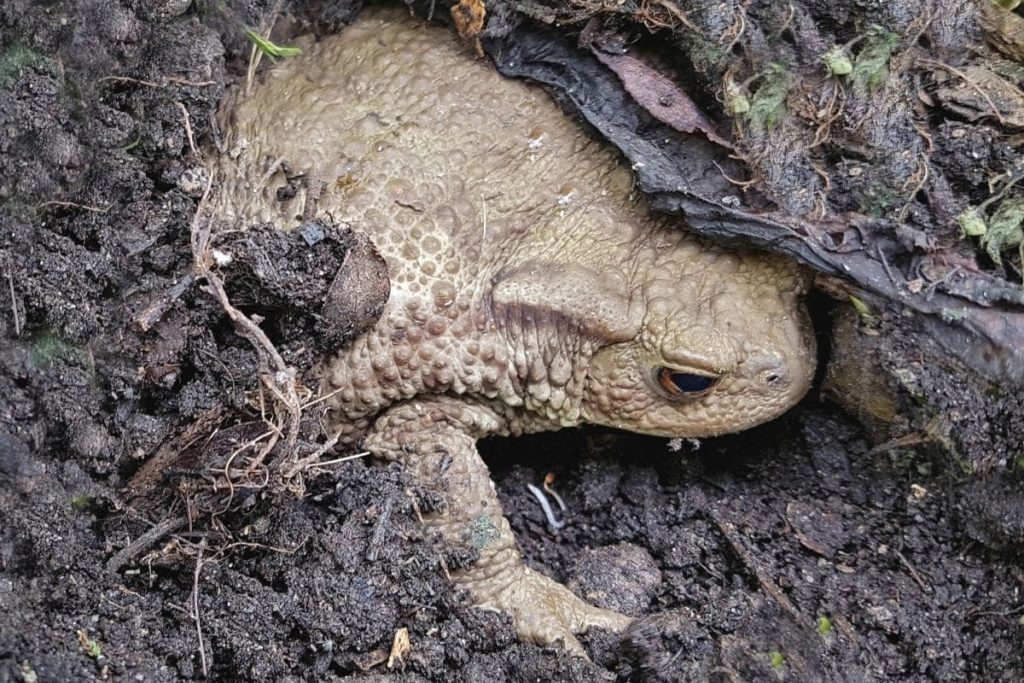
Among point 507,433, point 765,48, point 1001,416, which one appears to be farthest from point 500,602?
point 765,48

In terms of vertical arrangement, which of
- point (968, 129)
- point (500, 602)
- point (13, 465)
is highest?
point (968, 129)

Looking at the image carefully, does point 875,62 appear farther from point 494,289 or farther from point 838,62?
point 494,289

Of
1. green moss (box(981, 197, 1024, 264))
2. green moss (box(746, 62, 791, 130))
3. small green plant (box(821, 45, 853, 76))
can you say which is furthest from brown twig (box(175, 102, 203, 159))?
green moss (box(981, 197, 1024, 264))

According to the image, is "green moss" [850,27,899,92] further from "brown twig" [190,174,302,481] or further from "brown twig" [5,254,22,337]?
"brown twig" [5,254,22,337]

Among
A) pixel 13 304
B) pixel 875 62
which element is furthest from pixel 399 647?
pixel 875 62

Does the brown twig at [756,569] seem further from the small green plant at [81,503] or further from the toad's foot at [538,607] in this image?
the small green plant at [81,503]

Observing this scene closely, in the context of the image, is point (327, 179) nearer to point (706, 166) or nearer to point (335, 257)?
point (335, 257)

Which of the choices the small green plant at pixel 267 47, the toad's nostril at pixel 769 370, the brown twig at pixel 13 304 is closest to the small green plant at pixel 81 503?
the brown twig at pixel 13 304
